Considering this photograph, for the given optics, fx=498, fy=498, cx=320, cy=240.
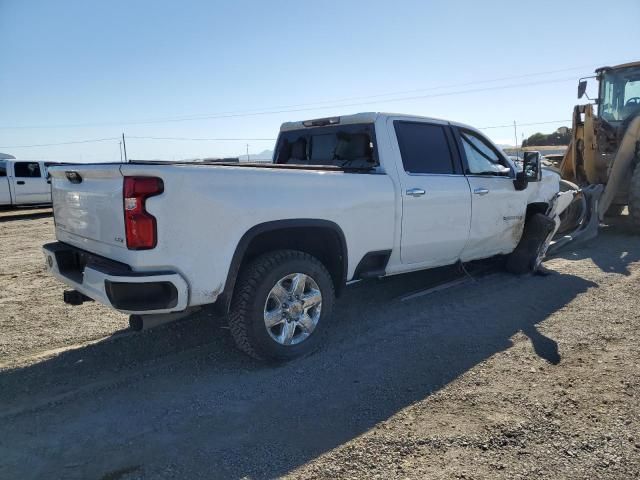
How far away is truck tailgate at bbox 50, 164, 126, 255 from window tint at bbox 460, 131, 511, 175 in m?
3.74

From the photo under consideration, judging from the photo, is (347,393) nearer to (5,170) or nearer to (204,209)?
(204,209)

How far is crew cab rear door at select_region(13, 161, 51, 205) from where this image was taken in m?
16.5

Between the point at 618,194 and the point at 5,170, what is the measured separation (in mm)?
17414

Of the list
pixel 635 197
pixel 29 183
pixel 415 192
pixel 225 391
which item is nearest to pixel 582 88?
pixel 635 197

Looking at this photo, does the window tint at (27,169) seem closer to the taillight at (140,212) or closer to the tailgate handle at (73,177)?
the tailgate handle at (73,177)

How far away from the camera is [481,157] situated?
574cm

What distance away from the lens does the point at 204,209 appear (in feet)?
10.9

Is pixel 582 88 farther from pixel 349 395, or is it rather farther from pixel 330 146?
pixel 349 395

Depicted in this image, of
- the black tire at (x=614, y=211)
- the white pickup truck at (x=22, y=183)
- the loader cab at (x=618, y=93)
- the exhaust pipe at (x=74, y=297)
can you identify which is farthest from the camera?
the white pickup truck at (x=22, y=183)

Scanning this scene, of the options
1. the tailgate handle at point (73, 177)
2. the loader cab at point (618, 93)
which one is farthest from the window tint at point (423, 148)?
the loader cab at point (618, 93)

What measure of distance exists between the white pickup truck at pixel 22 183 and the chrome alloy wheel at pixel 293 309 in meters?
15.0

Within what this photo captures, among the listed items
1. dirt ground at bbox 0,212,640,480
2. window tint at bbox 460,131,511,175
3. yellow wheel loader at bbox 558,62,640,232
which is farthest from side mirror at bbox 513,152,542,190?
yellow wheel loader at bbox 558,62,640,232

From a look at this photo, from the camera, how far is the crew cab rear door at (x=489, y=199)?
17.9ft

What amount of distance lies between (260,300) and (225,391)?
691mm
